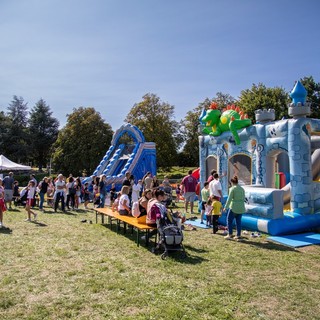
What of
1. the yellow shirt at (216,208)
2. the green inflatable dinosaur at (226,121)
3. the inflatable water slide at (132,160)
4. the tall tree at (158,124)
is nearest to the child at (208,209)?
the yellow shirt at (216,208)

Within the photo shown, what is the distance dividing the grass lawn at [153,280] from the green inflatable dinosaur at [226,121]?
478 centimetres

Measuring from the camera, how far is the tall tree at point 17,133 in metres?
42.5

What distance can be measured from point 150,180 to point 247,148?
4.01 m

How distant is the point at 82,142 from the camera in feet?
121

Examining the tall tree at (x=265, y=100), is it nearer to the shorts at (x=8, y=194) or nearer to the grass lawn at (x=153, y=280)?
the shorts at (x=8, y=194)

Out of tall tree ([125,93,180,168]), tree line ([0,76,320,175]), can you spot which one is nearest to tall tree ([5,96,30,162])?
tree line ([0,76,320,175])

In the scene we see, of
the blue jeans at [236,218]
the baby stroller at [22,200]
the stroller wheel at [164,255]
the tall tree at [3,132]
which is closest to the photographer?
the stroller wheel at [164,255]

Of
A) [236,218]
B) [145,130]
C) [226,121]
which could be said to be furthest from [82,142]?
[236,218]

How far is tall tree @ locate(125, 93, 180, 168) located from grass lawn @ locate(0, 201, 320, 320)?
2664 centimetres

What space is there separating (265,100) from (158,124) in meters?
11.1

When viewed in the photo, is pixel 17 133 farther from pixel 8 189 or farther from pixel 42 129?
pixel 8 189

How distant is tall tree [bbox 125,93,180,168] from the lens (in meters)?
34.8

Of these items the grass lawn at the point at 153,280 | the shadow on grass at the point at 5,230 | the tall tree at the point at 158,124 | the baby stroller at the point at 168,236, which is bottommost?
the grass lawn at the point at 153,280

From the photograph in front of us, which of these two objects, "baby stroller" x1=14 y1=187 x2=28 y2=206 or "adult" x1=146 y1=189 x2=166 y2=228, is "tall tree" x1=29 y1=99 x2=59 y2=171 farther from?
"adult" x1=146 y1=189 x2=166 y2=228
